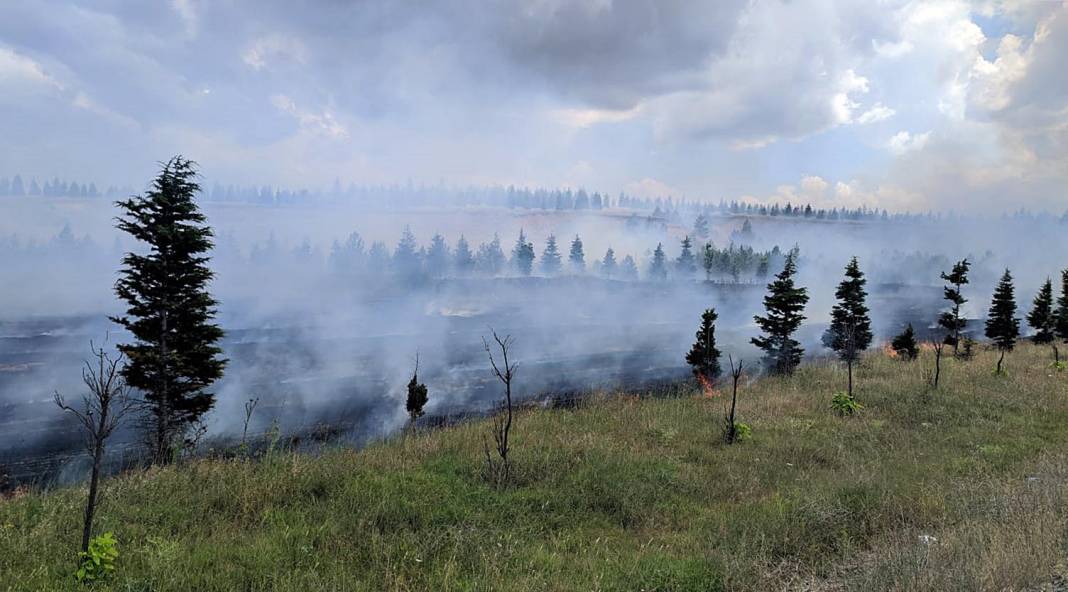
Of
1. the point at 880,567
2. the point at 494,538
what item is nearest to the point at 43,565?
the point at 494,538

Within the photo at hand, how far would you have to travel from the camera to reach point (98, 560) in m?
5.80

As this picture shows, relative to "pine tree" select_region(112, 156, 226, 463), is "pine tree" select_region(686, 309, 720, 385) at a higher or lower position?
lower

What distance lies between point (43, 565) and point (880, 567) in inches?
410

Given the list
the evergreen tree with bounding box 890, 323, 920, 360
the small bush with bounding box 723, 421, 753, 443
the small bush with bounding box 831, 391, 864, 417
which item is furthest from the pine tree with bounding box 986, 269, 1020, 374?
the small bush with bounding box 723, 421, 753, 443

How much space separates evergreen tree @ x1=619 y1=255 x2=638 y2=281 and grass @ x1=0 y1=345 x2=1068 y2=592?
457 feet

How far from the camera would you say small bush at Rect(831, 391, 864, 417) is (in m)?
16.4

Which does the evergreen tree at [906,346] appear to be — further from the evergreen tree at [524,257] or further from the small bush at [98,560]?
the evergreen tree at [524,257]

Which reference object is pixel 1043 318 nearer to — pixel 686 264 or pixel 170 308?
pixel 170 308

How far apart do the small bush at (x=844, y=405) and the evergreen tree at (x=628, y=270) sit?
13468cm

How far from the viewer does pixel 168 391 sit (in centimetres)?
1952

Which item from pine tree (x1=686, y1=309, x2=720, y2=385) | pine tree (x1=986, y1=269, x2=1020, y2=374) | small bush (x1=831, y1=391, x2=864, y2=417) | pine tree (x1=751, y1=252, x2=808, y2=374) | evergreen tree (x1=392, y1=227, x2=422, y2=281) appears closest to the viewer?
small bush (x1=831, y1=391, x2=864, y2=417)

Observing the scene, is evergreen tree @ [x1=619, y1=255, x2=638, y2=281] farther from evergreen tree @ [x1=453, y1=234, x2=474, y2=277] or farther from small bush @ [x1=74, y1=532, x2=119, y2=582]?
small bush @ [x1=74, y1=532, x2=119, y2=582]

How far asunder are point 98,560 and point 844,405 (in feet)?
63.9

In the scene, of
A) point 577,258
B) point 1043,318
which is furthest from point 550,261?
point 1043,318
